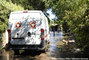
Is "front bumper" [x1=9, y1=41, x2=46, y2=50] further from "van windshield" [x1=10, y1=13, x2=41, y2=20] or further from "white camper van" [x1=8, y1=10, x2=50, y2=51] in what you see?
"van windshield" [x1=10, y1=13, x2=41, y2=20]

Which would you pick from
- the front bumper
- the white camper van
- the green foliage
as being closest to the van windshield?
the white camper van

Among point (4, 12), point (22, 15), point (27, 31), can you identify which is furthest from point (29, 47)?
point (4, 12)

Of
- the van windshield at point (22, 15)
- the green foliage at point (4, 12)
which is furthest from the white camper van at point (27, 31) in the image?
the green foliage at point (4, 12)

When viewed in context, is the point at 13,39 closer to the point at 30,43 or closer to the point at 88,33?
the point at 30,43

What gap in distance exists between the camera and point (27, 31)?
22.6 feet

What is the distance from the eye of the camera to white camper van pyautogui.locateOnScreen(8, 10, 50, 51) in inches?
264

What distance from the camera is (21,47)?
271 inches

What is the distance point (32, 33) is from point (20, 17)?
133 centimetres

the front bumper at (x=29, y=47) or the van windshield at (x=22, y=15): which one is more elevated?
the van windshield at (x=22, y=15)

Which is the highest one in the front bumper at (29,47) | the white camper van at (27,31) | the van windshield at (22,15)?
the van windshield at (22,15)

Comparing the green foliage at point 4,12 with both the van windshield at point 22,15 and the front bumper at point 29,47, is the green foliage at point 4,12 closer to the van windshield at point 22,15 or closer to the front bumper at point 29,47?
the van windshield at point 22,15

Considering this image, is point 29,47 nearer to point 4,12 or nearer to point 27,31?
point 27,31

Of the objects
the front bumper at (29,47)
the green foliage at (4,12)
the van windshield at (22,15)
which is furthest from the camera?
the green foliage at (4,12)

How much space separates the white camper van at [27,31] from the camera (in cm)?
671
